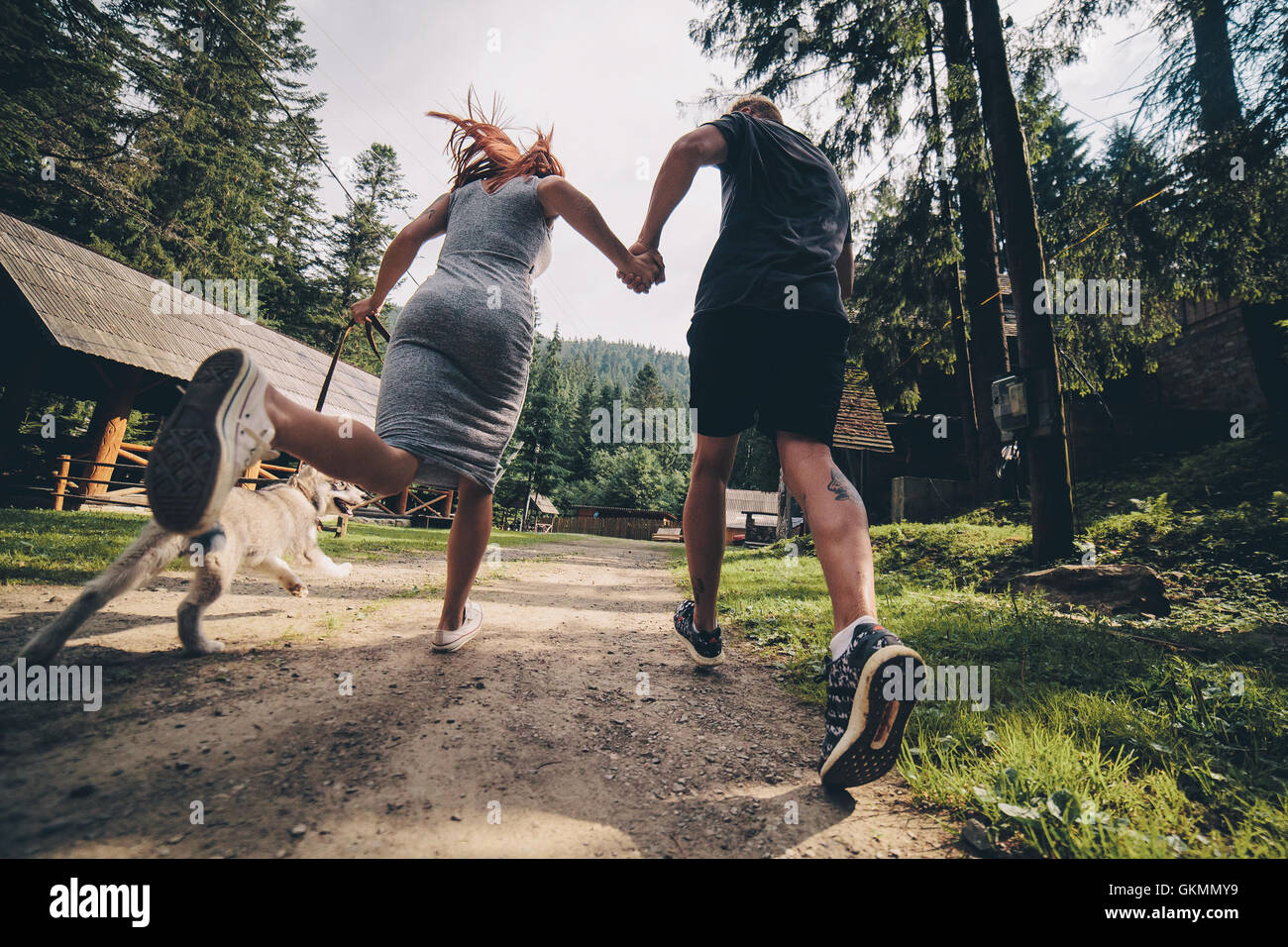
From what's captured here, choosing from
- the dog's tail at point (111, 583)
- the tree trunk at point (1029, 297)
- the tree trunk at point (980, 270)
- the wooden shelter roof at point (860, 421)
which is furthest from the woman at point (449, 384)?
the wooden shelter roof at point (860, 421)

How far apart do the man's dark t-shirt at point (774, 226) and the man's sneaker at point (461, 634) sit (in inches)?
77.8

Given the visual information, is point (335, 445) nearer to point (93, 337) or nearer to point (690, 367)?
point (690, 367)

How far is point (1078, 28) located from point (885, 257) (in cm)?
392

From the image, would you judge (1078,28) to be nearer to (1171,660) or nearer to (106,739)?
(1171,660)

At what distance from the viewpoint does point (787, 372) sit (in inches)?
80.3

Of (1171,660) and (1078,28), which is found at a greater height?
(1078,28)

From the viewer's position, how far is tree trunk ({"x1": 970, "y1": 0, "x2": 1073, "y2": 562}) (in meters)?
5.94

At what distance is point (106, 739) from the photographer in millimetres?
1486

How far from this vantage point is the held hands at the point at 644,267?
266 cm

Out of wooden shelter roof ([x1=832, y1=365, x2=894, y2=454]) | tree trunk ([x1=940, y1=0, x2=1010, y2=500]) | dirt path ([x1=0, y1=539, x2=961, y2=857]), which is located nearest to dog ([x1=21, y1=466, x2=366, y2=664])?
dirt path ([x1=0, y1=539, x2=961, y2=857])

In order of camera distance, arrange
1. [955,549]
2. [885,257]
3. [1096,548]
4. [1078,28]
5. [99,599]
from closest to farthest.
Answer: [99,599] → [1096,548] → [955,549] → [1078,28] → [885,257]

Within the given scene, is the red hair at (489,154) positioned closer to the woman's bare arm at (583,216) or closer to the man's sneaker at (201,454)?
the woman's bare arm at (583,216)

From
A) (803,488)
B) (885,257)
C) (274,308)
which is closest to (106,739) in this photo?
(803,488)

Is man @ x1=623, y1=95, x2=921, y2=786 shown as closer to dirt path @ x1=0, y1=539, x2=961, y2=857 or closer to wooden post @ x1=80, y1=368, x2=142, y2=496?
dirt path @ x1=0, y1=539, x2=961, y2=857
